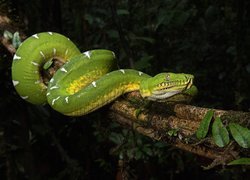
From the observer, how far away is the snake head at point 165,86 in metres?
1.68

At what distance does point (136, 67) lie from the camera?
2.90m

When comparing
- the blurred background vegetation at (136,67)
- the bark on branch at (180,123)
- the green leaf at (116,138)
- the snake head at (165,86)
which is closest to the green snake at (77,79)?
the snake head at (165,86)

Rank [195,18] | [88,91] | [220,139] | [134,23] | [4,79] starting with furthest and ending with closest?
[195,18] → [134,23] → [4,79] → [88,91] → [220,139]

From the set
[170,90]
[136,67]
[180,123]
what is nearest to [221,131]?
[180,123]

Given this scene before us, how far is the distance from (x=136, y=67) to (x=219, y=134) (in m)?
1.68

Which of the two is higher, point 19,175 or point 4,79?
point 4,79

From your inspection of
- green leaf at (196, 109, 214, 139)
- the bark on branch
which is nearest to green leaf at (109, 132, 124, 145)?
the bark on branch

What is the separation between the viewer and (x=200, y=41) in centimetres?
393

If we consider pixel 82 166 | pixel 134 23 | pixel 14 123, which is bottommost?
pixel 82 166

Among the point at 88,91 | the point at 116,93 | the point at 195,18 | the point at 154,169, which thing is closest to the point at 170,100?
the point at 116,93

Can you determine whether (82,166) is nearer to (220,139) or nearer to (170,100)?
(170,100)

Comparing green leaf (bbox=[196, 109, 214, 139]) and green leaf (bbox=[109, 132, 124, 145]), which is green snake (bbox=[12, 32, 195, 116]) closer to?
green leaf (bbox=[196, 109, 214, 139])

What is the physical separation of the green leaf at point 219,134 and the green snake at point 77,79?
0.41 m

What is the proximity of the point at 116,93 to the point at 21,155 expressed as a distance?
179 cm
